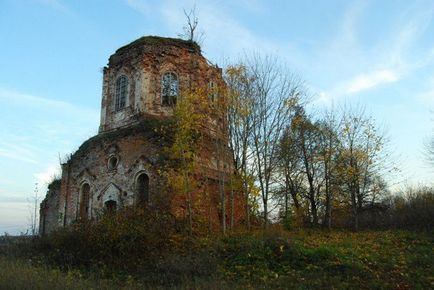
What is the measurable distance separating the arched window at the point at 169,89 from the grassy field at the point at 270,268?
10.0 meters

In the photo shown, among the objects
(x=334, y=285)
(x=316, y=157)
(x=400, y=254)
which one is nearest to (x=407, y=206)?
(x=316, y=157)

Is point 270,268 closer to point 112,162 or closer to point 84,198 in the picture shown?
point 112,162

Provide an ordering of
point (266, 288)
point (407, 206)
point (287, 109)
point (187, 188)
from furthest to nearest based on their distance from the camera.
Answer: point (407, 206)
point (287, 109)
point (187, 188)
point (266, 288)

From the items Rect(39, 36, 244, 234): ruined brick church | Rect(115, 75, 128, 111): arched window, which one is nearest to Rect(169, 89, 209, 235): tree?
Rect(39, 36, 244, 234): ruined brick church

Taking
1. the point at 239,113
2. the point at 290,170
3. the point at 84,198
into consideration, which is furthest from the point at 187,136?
the point at 84,198

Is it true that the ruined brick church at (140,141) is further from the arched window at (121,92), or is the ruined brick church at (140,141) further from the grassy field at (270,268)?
the grassy field at (270,268)

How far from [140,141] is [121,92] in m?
4.39

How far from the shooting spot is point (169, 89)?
24.7 meters

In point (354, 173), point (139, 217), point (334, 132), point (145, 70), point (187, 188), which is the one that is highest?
point (145, 70)

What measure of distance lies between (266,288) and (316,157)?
16.0 metres

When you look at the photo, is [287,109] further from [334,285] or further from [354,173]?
[334,285]

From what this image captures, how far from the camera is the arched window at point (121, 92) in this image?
82.5ft

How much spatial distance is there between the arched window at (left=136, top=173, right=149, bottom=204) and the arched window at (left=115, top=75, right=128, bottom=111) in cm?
496

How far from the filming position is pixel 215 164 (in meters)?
22.7
